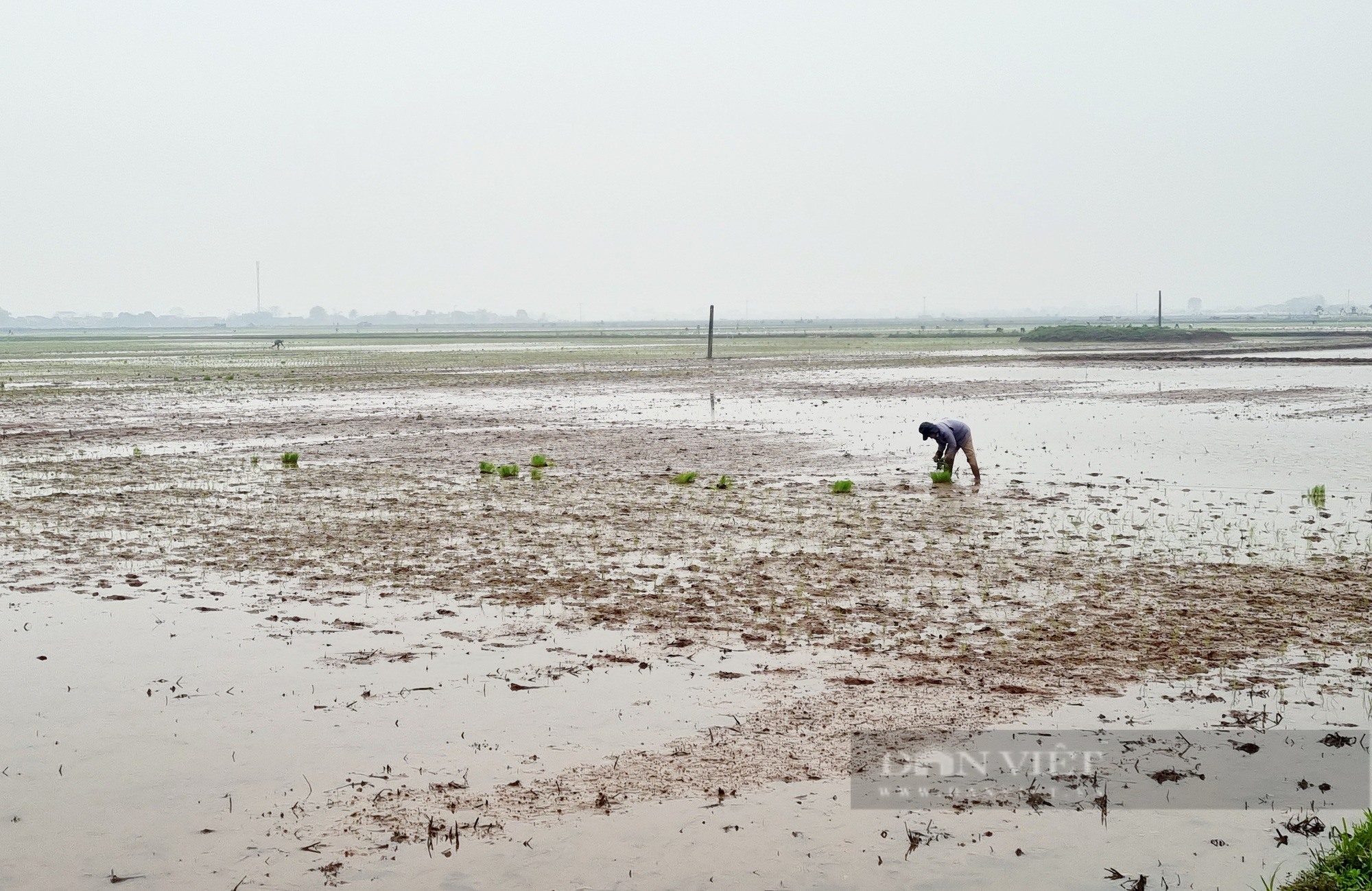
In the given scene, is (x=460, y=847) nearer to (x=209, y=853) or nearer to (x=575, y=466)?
(x=209, y=853)

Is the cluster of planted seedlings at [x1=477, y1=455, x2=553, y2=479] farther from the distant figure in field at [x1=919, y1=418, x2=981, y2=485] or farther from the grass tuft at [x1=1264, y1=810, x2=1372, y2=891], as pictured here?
the grass tuft at [x1=1264, y1=810, x2=1372, y2=891]

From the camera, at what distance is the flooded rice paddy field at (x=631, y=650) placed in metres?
5.85

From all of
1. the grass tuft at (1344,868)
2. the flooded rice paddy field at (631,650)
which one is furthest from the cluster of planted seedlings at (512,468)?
the grass tuft at (1344,868)

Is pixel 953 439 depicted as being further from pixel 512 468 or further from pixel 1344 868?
pixel 1344 868

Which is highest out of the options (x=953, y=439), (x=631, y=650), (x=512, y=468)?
(x=953, y=439)

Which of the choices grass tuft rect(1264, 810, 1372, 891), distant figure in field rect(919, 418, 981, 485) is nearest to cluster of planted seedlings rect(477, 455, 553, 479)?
distant figure in field rect(919, 418, 981, 485)

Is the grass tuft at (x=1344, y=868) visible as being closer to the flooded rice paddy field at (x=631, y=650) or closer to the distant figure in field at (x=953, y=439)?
the flooded rice paddy field at (x=631, y=650)

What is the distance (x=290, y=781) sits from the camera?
6609 mm

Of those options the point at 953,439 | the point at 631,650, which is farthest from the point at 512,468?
the point at 631,650

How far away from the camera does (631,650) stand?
29.9 feet

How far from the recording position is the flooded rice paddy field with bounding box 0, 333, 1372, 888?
19.2 feet

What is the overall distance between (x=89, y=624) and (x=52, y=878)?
497cm

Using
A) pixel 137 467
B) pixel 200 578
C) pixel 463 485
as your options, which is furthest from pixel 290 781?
pixel 137 467

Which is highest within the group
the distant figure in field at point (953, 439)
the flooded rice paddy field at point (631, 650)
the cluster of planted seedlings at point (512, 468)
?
the distant figure in field at point (953, 439)
